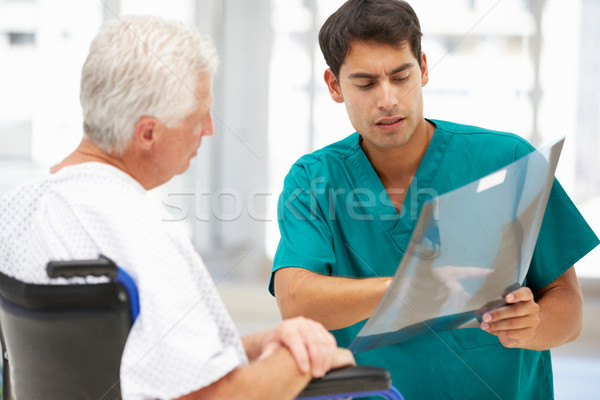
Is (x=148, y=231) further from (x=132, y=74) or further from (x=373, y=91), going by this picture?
(x=373, y=91)

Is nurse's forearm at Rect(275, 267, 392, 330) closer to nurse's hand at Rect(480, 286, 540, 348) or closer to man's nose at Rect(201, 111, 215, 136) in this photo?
nurse's hand at Rect(480, 286, 540, 348)

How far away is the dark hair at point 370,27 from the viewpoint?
1209 mm

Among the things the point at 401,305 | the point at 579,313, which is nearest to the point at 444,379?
the point at 579,313

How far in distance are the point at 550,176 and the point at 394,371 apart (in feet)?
1.53

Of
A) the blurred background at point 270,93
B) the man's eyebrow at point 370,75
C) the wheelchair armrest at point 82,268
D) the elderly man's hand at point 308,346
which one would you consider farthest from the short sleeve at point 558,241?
the blurred background at point 270,93

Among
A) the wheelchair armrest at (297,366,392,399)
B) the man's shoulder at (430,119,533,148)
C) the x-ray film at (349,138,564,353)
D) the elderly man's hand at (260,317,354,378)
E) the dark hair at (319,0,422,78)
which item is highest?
the dark hair at (319,0,422,78)

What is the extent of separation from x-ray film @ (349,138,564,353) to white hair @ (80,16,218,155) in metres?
0.34

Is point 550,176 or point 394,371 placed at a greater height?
point 550,176

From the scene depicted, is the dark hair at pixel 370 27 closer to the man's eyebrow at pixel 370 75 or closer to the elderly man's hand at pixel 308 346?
the man's eyebrow at pixel 370 75

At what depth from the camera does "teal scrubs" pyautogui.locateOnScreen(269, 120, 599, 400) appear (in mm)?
1148

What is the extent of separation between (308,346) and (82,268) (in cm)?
27

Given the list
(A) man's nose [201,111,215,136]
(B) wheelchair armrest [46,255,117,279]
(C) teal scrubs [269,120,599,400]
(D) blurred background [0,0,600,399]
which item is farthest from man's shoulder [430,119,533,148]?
(D) blurred background [0,0,600,399]

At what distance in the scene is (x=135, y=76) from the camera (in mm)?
766

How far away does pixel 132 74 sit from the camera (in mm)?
765
